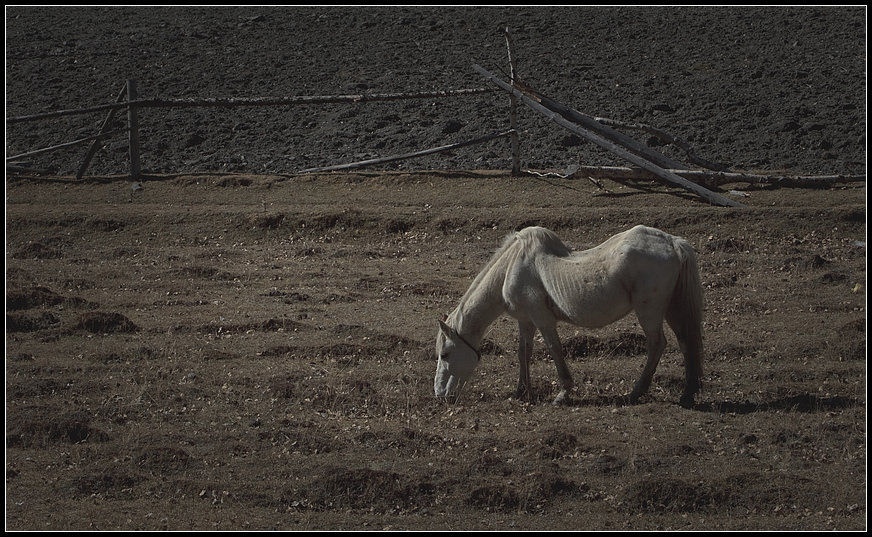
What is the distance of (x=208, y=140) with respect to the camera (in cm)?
2081

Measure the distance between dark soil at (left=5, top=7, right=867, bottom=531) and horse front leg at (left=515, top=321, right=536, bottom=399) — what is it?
107 mm

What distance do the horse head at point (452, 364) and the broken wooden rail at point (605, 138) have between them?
24.0ft

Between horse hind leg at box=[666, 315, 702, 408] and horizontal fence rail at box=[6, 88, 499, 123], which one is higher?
horizontal fence rail at box=[6, 88, 499, 123]

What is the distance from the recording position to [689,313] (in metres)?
8.17

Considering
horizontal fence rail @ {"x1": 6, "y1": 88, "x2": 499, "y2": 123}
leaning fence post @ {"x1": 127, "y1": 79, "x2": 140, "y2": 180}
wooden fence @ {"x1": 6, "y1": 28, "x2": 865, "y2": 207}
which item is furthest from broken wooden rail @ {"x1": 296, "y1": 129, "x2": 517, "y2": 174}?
leaning fence post @ {"x1": 127, "y1": 79, "x2": 140, "y2": 180}

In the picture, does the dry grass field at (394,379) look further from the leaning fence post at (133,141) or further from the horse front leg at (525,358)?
the leaning fence post at (133,141)

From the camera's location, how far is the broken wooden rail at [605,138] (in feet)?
49.9

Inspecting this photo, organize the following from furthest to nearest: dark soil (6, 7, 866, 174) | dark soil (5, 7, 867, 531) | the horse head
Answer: dark soil (6, 7, 866, 174) < the horse head < dark soil (5, 7, 867, 531)

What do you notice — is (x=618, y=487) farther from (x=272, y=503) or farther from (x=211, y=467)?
(x=211, y=467)

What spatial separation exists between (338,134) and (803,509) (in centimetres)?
1547

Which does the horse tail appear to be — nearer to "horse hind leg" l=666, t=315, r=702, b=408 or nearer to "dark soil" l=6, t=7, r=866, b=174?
"horse hind leg" l=666, t=315, r=702, b=408

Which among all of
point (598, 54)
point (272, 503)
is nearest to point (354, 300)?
point (272, 503)

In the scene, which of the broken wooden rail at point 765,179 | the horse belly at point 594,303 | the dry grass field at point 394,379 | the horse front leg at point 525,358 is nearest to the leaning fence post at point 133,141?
the dry grass field at point 394,379

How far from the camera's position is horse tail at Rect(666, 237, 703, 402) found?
806 cm
